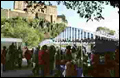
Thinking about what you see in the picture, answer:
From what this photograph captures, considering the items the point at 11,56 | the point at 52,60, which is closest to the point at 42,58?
the point at 52,60

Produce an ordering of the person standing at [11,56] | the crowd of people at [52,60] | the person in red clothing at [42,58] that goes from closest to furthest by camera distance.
→ the crowd of people at [52,60]
the person in red clothing at [42,58]
the person standing at [11,56]

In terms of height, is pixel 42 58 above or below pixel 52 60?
above

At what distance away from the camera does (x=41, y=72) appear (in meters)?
12.6

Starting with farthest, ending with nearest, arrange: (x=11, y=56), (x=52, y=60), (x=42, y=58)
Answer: (x=11, y=56), (x=52, y=60), (x=42, y=58)

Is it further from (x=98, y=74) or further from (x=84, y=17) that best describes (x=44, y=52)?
(x=98, y=74)

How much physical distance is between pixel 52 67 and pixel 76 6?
124 inches

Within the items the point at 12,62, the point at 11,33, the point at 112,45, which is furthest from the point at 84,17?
the point at 11,33

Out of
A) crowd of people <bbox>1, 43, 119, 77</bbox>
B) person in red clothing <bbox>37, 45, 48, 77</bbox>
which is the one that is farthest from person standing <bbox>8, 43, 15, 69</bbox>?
person in red clothing <bbox>37, 45, 48, 77</bbox>

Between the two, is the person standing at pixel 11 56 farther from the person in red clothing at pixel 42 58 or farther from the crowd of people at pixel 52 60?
the person in red clothing at pixel 42 58

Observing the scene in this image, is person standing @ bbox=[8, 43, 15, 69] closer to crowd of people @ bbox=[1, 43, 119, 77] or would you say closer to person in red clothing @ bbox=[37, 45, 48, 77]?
crowd of people @ bbox=[1, 43, 119, 77]

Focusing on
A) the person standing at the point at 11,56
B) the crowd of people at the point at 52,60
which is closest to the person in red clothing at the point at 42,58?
the crowd of people at the point at 52,60

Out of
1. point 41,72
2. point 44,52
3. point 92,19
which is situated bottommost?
point 41,72

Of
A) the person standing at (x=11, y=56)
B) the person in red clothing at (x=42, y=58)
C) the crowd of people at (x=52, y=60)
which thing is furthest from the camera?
the person standing at (x=11, y=56)

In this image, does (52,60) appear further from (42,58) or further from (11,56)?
(11,56)
